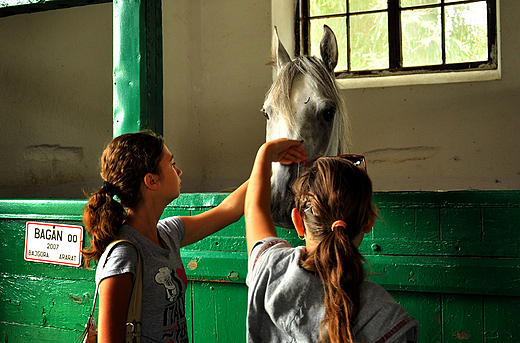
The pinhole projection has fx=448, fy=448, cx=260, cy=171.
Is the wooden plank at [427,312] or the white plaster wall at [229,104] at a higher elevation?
the white plaster wall at [229,104]

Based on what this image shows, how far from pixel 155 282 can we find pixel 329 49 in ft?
3.27

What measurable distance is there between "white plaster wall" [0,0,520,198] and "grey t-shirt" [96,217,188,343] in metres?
2.04

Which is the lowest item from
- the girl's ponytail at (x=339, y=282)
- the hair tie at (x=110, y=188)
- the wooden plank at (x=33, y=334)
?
the wooden plank at (x=33, y=334)

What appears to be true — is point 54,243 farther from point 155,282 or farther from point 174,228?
point 155,282

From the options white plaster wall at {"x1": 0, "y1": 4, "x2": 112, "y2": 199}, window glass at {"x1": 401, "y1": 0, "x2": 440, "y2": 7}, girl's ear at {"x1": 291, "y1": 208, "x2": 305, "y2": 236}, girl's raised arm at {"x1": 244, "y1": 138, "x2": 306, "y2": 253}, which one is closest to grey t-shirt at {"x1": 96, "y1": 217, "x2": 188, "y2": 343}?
girl's raised arm at {"x1": 244, "y1": 138, "x2": 306, "y2": 253}

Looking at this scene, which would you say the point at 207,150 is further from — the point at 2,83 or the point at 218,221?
the point at 218,221

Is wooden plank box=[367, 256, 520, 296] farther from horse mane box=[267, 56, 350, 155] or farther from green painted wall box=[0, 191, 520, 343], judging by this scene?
horse mane box=[267, 56, 350, 155]

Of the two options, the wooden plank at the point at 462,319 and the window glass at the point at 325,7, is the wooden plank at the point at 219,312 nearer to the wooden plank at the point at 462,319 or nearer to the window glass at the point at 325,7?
the wooden plank at the point at 462,319

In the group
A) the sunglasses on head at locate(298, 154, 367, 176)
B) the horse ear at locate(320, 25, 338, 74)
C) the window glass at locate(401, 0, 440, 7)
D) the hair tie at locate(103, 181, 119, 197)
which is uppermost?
the window glass at locate(401, 0, 440, 7)

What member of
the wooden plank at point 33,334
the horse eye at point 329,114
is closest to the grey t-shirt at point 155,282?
the horse eye at point 329,114

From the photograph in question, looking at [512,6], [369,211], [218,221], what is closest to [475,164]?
[512,6]

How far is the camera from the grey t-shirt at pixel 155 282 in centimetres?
87

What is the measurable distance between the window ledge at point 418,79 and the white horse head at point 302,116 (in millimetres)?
1408

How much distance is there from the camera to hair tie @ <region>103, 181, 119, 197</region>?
94 cm
